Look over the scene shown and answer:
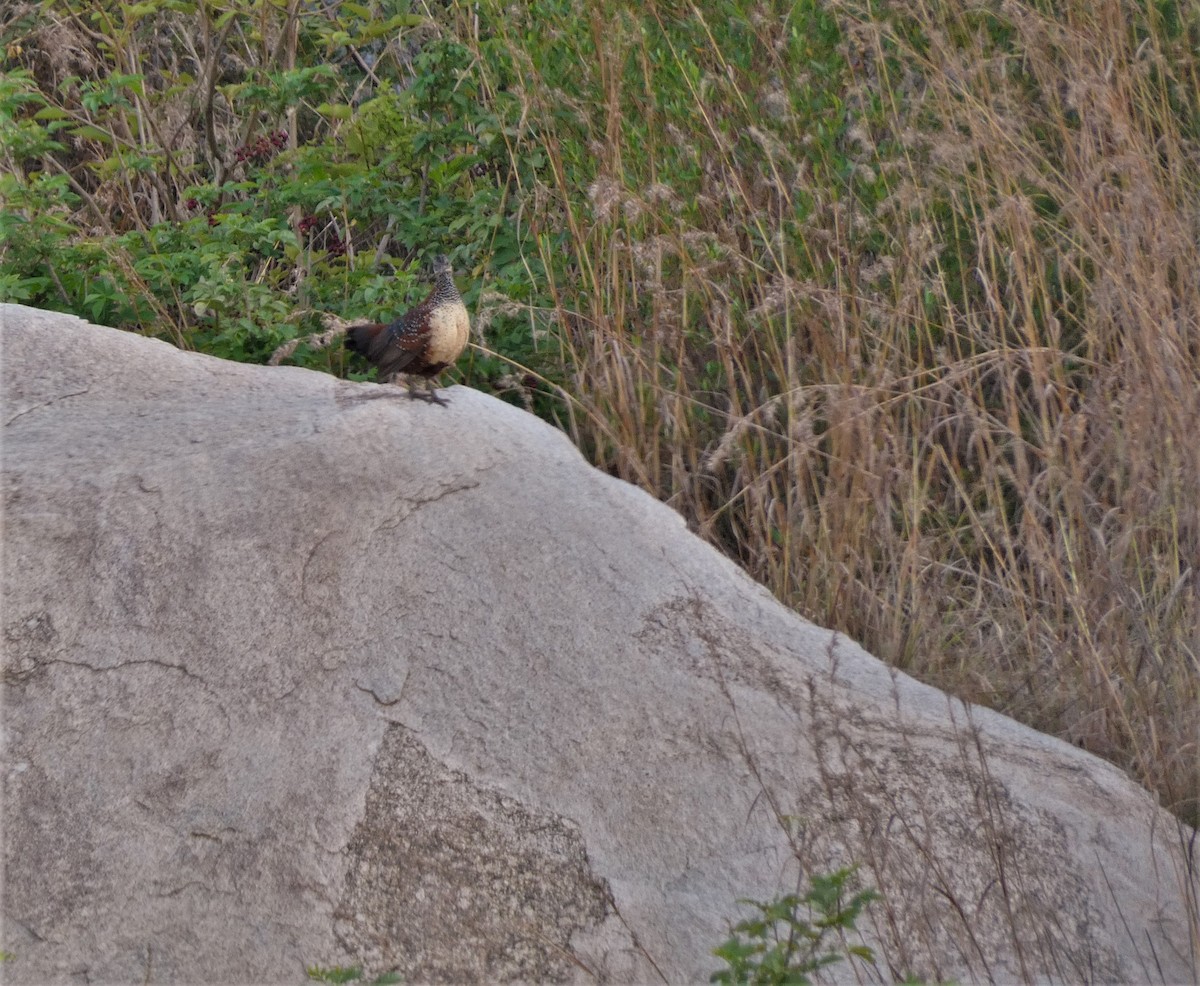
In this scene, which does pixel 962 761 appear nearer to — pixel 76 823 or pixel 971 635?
pixel 971 635

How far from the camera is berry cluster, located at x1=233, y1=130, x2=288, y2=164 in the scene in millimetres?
5035

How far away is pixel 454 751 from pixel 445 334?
3.90 ft

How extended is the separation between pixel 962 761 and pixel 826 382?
4.19 feet

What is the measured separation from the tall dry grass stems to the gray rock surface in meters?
0.38

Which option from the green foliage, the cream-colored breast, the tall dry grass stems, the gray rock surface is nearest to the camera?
the gray rock surface

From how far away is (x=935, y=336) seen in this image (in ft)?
12.8

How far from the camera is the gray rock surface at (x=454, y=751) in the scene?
7.50 feet

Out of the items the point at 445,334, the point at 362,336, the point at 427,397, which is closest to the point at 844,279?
the point at 445,334

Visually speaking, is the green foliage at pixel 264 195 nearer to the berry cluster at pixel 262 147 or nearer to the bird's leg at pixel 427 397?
the berry cluster at pixel 262 147

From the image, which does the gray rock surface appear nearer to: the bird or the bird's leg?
the bird's leg

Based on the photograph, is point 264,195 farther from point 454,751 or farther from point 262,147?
point 454,751

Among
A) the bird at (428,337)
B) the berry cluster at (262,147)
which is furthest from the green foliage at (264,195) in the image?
the bird at (428,337)

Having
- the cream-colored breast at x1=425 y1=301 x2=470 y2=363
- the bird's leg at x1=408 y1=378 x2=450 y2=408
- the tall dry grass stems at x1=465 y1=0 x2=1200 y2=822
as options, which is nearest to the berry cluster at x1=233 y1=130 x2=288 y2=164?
the tall dry grass stems at x1=465 y1=0 x2=1200 y2=822

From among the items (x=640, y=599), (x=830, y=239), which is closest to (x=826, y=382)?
(x=830, y=239)
